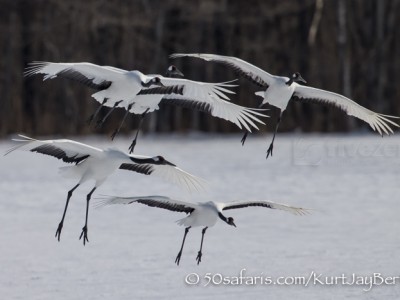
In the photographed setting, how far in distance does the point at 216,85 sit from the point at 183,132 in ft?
49.8

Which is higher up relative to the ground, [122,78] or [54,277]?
[122,78]

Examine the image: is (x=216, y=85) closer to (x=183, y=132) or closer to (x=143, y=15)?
(x=183, y=132)

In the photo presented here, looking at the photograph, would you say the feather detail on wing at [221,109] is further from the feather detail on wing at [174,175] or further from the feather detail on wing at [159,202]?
the feather detail on wing at [159,202]

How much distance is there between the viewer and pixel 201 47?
26297mm

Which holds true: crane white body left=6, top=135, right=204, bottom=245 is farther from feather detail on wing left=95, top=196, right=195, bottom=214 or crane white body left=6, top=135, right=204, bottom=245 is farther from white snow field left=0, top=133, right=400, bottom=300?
white snow field left=0, top=133, right=400, bottom=300

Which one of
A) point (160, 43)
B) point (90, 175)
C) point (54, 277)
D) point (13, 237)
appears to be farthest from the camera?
point (160, 43)

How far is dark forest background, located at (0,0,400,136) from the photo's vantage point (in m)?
24.4

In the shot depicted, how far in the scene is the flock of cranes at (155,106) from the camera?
7.67 metres

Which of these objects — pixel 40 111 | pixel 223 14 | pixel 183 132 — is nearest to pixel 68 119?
pixel 40 111

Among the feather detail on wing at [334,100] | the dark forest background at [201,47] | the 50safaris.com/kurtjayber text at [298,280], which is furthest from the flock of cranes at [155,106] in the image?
the dark forest background at [201,47]

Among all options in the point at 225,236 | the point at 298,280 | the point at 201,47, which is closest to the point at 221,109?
the point at 298,280

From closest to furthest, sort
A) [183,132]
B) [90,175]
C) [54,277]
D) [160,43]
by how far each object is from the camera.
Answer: [90,175] < [54,277] < [183,132] < [160,43]

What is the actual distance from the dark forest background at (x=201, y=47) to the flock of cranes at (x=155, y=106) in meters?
15.0

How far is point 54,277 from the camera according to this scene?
8367 mm
